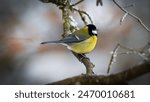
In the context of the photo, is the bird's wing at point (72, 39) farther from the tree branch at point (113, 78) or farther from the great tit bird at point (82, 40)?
the tree branch at point (113, 78)

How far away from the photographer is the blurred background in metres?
1.26

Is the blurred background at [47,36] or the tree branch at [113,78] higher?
the blurred background at [47,36]

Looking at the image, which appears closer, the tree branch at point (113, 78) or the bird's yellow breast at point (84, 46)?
the tree branch at point (113, 78)

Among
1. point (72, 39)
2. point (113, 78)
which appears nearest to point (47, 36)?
point (72, 39)

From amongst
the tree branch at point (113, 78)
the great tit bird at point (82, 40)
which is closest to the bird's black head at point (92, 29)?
the great tit bird at point (82, 40)

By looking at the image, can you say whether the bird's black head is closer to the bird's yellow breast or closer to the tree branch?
the bird's yellow breast

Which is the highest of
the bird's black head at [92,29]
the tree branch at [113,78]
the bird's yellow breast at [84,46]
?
the bird's black head at [92,29]

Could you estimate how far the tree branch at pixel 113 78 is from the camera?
90 cm

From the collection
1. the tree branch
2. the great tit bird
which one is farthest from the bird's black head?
the tree branch

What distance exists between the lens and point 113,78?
976mm

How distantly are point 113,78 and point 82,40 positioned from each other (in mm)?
260

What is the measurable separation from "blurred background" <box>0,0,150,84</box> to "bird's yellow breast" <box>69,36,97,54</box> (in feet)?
0.07

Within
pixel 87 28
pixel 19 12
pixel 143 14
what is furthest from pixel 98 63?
pixel 19 12

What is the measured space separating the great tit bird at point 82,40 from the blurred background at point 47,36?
0.03m
